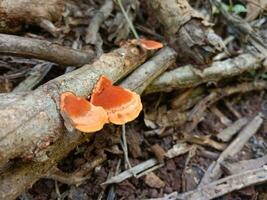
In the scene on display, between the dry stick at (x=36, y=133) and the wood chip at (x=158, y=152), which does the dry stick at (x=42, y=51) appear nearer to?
the dry stick at (x=36, y=133)

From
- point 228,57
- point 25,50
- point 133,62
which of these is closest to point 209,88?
point 228,57

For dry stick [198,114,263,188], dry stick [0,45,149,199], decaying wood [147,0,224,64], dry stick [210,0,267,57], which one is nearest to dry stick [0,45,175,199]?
dry stick [0,45,149,199]

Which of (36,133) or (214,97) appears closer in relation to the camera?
(36,133)

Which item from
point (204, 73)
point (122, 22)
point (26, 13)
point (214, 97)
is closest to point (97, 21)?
point (122, 22)

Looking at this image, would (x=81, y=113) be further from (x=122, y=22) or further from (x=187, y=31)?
(x=122, y=22)

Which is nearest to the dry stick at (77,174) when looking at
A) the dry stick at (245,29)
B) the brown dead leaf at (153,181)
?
the brown dead leaf at (153,181)

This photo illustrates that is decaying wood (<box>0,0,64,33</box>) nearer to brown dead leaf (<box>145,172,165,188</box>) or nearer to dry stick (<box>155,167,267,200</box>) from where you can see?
brown dead leaf (<box>145,172,165,188</box>)
